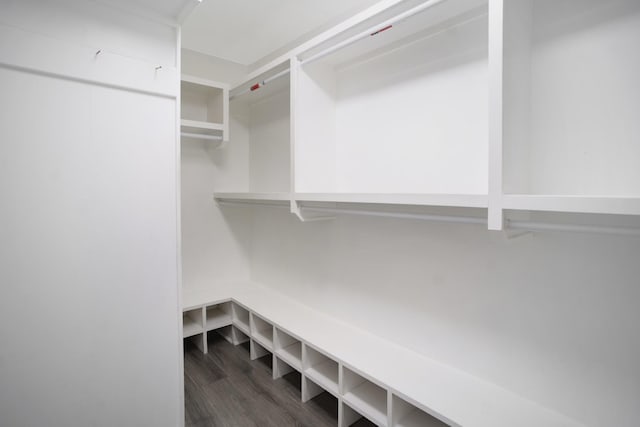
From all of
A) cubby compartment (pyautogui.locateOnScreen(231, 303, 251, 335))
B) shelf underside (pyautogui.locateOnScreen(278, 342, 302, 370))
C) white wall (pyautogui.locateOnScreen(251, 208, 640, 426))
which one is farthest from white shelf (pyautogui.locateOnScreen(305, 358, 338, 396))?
cubby compartment (pyautogui.locateOnScreen(231, 303, 251, 335))

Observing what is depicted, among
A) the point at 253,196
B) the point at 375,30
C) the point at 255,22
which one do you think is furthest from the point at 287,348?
the point at 255,22

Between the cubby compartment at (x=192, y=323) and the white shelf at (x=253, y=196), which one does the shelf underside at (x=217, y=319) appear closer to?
the cubby compartment at (x=192, y=323)

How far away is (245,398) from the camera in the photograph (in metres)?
2.16

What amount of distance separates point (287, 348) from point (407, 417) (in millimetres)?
986

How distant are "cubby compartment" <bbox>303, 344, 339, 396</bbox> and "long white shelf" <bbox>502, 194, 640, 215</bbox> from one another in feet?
4.67

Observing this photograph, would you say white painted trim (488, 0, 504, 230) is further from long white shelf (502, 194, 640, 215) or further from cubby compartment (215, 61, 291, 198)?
cubby compartment (215, 61, 291, 198)

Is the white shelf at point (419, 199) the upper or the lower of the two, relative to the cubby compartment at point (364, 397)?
upper

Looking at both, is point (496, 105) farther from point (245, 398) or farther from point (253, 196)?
point (245, 398)

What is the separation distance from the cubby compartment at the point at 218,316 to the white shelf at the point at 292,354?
0.75 meters

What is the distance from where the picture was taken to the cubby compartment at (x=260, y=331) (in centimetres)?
251

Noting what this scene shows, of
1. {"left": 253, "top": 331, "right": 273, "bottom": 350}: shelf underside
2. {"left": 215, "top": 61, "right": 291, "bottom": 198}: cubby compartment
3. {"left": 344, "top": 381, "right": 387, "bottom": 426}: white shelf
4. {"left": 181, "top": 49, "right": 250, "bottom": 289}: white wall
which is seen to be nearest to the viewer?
{"left": 344, "top": 381, "right": 387, "bottom": 426}: white shelf

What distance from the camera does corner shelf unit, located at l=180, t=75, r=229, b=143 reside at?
260cm

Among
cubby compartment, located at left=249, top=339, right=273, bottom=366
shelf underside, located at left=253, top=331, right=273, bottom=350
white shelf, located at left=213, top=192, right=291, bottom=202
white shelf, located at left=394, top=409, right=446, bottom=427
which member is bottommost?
cubby compartment, located at left=249, top=339, right=273, bottom=366

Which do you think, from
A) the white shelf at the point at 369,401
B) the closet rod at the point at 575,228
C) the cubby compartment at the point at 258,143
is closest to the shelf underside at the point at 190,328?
the cubby compartment at the point at 258,143
